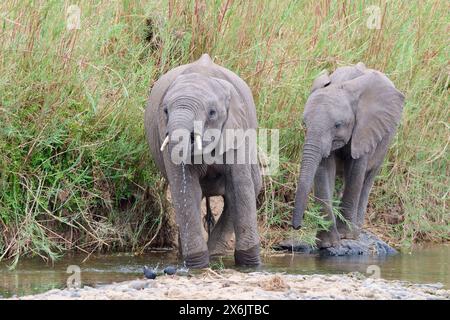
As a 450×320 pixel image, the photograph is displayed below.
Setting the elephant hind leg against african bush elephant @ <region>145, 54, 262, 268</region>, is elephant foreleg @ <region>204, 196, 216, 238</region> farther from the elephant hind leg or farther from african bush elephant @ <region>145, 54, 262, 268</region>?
african bush elephant @ <region>145, 54, 262, 268</region>

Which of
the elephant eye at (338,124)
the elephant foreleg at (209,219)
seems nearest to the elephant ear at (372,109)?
the elephant eye at (338,124)

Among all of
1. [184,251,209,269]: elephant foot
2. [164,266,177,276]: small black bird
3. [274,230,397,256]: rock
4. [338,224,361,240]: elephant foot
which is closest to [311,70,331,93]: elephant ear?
[338,224,361,240]: elephant foot

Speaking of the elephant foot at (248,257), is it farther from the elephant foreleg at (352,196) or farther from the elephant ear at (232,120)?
the elephant foreleg at (352,196)

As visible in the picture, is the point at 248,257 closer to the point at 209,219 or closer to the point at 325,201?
the point at 209,219

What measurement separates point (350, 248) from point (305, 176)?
0.88 m

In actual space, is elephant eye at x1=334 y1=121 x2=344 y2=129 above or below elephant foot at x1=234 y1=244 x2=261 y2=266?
above

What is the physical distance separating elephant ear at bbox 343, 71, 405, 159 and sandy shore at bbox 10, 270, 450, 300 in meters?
2.53

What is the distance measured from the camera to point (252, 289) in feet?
26.7

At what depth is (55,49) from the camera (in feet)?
34.6

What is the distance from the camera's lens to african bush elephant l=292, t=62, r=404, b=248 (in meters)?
10.8

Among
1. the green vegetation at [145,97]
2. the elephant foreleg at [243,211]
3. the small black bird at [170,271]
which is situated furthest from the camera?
the green vegetation at [145,97]

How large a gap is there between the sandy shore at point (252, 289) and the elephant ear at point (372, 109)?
2526mm

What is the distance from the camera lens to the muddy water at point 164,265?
889 cm

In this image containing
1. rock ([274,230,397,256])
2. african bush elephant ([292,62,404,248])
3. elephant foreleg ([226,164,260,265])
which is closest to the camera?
elephant foreleg ([226,164,260,265])
